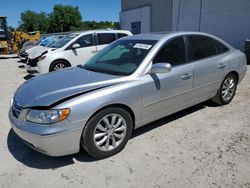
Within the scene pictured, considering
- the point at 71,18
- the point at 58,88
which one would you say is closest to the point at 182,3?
the point at 58,88

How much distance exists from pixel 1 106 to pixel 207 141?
14.7ft

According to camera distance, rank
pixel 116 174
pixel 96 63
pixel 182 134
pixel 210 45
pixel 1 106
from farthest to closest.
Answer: pixel 1 106, pixel 210 45, pixel 96 63, pixel 182 134, pixel 116 174

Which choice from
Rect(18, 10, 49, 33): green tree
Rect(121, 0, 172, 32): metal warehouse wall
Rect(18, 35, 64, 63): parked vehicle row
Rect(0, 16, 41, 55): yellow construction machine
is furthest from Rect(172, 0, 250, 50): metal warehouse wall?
Rect(18, 10, 49, 33): green tree

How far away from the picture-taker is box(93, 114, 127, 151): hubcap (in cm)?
311

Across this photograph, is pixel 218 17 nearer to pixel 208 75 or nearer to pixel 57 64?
pixel 57 64

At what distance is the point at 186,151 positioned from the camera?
3328 millimetres

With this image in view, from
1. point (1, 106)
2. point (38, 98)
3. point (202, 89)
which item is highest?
point (38, 98)

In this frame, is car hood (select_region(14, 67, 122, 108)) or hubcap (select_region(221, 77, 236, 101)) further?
hubcap (select_region(221, 77, 236, 101))

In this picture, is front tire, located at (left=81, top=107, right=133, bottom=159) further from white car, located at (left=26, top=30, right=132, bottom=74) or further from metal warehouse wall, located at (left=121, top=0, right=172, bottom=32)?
metal warehouse wall, located at (left=121, top=0, right=172, bottom=32)

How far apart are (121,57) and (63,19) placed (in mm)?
74124

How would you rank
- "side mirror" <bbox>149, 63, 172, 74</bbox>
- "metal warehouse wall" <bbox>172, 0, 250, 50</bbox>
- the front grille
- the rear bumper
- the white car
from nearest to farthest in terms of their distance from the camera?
1. the rear bumper
2. the front grille
3. "side mirror" <bbox>149, 63, 172, 74</bbox>
4. the white car
5. "metal warehouse wall" <bbox>172, 0, 250, 50</bbox>

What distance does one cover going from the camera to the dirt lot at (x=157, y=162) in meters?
2.77

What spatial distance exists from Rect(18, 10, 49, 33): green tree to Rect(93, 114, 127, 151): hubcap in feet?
253

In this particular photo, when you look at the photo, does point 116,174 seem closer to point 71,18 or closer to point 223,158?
point 223,158
